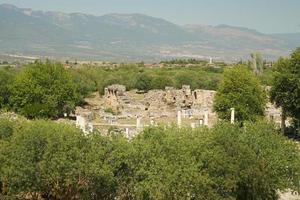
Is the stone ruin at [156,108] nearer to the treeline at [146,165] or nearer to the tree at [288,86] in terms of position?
the tree at [288,86]

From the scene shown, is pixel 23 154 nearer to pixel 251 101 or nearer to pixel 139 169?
pixel 139 169

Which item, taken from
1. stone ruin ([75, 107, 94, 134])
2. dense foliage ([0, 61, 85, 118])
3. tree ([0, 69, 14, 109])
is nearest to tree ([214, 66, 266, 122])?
stone ruin ([75, 107, 94, 134])

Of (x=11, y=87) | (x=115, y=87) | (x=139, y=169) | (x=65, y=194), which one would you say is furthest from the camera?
(x=115, y=87)

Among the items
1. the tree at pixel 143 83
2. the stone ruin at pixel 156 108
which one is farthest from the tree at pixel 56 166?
the tree at pixel 143 83

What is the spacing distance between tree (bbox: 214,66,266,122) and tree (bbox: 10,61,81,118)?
69.6 ft

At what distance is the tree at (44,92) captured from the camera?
67.8 metres

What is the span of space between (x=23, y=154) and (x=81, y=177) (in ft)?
10.7

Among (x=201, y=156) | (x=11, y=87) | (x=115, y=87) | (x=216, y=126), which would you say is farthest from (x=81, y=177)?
(x=115, y=87)

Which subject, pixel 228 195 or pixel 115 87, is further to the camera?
pixel 115 87

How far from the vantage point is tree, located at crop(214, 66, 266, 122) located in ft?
181

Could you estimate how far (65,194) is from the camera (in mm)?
30938

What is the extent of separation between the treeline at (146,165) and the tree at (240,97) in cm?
2308

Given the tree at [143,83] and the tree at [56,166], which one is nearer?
the tree at [56,166]

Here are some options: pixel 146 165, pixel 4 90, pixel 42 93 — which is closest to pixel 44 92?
pixel 42 93
